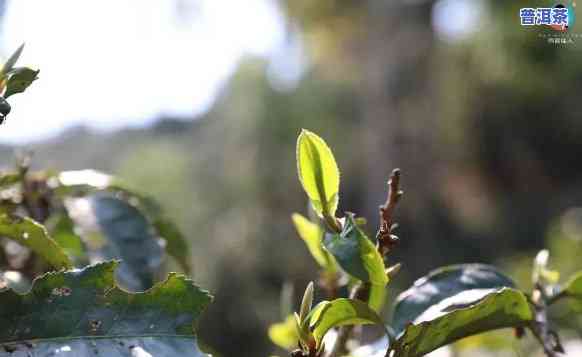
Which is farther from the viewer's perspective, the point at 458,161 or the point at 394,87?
the point at 458,161

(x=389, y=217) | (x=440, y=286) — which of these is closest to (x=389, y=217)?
(x=389, y=217)

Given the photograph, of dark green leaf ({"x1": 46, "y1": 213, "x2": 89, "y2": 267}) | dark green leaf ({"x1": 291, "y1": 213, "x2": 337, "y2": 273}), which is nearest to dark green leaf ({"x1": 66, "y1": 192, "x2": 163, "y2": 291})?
dark green leaf ({"x1": 46, "y1": 213, "x2": 89, "y2": 267})

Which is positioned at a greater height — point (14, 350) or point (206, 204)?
point (14, 350)

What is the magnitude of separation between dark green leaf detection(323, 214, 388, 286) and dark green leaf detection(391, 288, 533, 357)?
32mm

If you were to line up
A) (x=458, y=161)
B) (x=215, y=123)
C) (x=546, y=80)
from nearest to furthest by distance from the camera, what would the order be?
(x=546, y=80) < (x=458, y=161) < (x=215, y=123)

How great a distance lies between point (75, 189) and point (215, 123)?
22.0 ft

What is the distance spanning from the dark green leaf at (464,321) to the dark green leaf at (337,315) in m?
0.02

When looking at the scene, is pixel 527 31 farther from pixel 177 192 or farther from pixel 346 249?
pixel 346 249

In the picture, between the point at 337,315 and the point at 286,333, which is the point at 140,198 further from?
the point at 337,315

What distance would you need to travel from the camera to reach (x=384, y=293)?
1.26ft

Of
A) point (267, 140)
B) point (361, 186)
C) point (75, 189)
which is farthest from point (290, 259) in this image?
point (75, 189)

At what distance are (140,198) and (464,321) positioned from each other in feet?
0.97

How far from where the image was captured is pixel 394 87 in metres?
5.22

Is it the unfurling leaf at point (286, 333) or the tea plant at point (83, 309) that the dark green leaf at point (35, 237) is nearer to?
the tea plant at point (83, 309)
